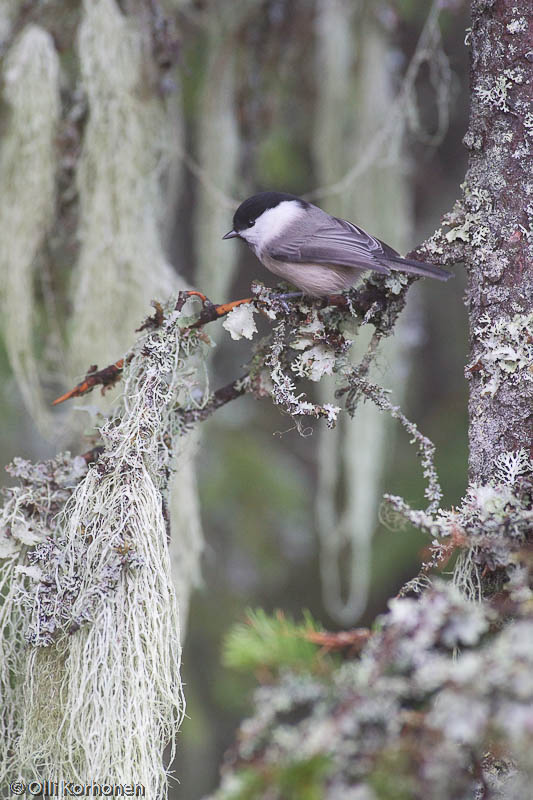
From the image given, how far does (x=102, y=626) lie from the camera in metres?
1.10

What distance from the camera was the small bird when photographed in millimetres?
1544

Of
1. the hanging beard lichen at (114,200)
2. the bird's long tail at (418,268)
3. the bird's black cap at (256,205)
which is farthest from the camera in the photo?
the hanging beard lichen at (114,200)

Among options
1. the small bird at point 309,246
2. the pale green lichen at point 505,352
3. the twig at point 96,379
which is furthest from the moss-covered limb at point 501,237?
the twig at point 96,379

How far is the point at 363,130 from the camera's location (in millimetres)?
2750

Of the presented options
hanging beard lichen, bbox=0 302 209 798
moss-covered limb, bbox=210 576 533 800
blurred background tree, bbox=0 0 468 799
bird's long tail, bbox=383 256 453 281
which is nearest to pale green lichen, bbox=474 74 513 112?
bird's long tail, bbox=383 256 453 281

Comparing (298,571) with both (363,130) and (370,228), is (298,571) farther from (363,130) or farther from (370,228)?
(363,130)

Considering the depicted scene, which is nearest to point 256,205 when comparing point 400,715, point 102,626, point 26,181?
point 26,181

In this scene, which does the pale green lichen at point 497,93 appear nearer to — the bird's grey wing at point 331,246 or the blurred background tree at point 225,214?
the bird's grey wing at point 331,246

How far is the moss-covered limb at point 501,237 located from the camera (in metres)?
1.28

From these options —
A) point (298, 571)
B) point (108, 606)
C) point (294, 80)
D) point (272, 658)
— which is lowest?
point (272, 658)

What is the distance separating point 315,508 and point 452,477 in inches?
26.9

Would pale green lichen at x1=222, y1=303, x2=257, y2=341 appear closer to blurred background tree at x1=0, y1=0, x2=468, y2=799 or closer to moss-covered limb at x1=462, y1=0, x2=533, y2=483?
blurred background tree at x1=0, y1=0, x2=468, y2=799

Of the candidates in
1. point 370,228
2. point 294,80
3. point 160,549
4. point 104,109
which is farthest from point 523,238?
point 294,80

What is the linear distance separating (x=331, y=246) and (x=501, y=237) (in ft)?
1.56
